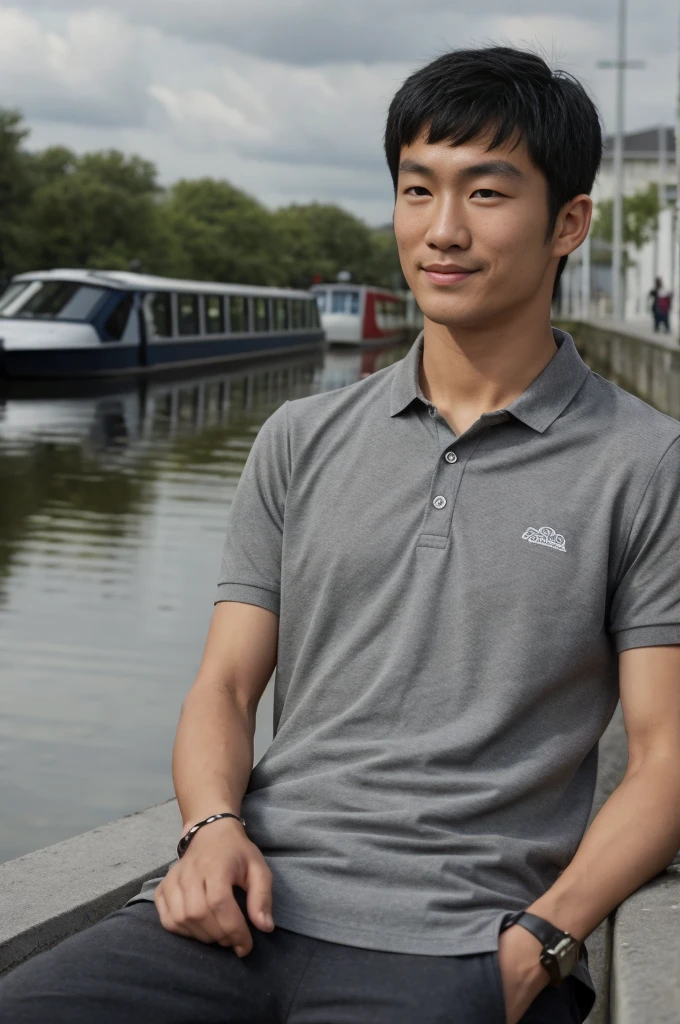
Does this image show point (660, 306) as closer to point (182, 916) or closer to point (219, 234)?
point (182, 916)

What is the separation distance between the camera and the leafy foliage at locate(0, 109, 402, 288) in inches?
2491

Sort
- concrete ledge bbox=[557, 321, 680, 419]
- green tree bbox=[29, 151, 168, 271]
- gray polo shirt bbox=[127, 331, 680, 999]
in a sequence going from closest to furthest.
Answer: gray polo shirt bbox=[127, 331, 680, 999], concrete ledge bbox=[557, 321, 680, 419], green tree bbox=[29, 151, 168, 271]

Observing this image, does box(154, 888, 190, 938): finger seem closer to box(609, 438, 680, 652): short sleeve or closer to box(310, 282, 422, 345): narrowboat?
box(609, 438, 680, 652): short sleeve


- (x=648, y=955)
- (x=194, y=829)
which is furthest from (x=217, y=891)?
(x=648, y=955)

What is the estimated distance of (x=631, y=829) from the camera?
210 centimetres

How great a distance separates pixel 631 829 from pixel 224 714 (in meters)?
0.63

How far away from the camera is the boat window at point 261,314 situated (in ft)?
144

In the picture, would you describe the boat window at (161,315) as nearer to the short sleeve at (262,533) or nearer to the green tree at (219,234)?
the short sleeve at (262,533)

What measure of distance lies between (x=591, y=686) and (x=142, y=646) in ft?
16.8

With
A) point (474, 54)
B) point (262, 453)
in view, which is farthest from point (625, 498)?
point (474, 54)

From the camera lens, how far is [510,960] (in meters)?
1.96

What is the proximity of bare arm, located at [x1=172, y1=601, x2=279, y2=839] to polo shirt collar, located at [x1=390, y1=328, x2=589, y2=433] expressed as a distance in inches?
16.1

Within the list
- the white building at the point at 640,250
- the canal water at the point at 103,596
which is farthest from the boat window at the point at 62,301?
the white building at the point at 640,250

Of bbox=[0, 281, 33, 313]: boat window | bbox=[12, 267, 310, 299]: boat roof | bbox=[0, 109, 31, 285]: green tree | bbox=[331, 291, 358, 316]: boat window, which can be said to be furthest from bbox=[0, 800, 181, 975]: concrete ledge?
bbox=[0, 109, 31, 285]: green tree
